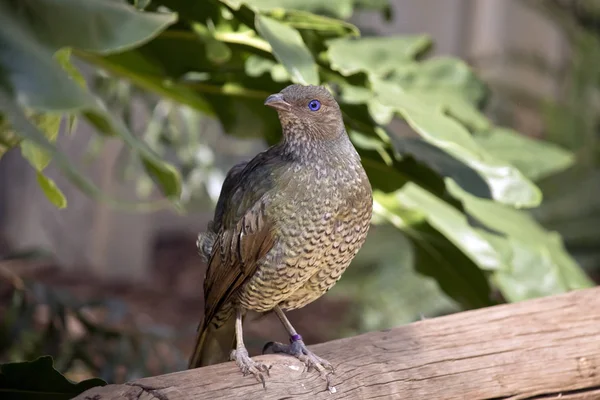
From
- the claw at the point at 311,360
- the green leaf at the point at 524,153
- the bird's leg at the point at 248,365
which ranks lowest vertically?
the green leaf at the point at 524,153

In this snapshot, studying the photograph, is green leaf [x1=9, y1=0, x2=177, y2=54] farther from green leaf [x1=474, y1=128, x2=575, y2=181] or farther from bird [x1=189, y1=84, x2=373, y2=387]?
green leaf [x1=474, y1=128, x2=575, y2=181]

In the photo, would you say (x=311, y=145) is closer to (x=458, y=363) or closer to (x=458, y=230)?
(x=458, y=363)

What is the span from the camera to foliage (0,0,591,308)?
234 centimetres

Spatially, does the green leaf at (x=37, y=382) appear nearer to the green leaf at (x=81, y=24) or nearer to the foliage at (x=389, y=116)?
the foliage at (x=389, y=116)

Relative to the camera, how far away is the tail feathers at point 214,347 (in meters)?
2.37

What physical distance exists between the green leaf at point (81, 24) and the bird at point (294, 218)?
0.56 m

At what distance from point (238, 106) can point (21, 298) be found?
1.16 meters

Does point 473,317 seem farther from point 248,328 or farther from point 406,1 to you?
point 406,1

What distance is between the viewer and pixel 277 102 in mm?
1997

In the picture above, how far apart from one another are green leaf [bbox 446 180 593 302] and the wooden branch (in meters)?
0.30

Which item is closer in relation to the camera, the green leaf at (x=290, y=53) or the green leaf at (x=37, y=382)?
the green leaf at (x=37, y=382)

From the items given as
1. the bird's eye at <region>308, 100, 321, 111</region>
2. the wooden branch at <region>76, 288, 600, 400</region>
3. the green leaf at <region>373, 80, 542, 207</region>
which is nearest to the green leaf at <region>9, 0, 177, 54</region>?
the bird's eye at <region>308, 100, 321, 111</region>

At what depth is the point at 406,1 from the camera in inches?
297

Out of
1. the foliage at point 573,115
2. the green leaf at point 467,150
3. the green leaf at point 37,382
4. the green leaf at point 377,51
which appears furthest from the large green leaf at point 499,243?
the foliage at point 573,115
